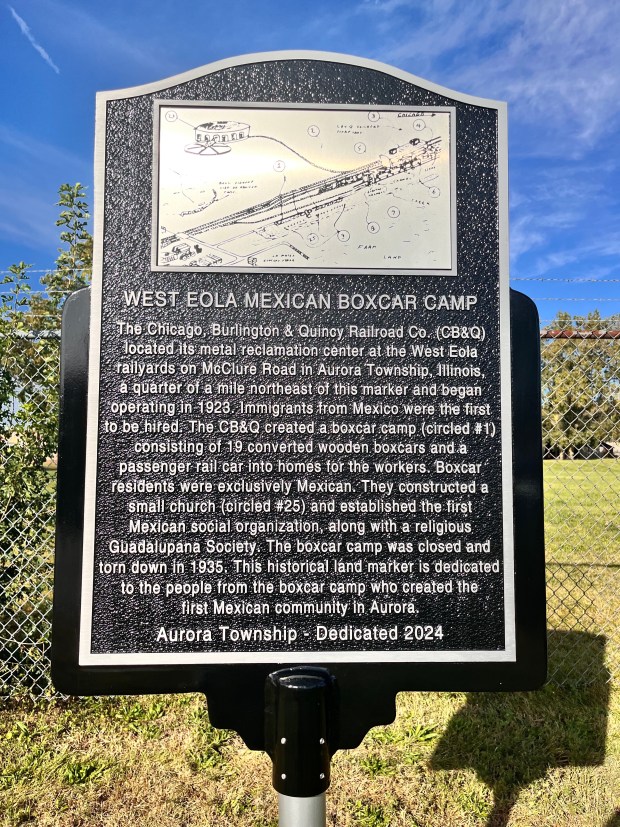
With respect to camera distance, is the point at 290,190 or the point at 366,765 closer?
the point at 290,190

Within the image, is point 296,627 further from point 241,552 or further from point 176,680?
point 176,680

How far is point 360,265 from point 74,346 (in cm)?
97

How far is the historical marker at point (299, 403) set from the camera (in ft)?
5.79

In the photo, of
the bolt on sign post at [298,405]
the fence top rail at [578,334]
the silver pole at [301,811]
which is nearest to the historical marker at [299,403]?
the bolt on sign post at [298,405]

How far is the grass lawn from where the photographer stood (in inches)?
100

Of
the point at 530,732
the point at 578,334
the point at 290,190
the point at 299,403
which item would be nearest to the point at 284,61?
the point at 290,190

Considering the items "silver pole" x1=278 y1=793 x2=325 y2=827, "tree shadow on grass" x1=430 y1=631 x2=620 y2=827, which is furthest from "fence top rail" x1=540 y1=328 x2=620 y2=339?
"silver pole" x1=278 y1=793 x2=325 y2=827

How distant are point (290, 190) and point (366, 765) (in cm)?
271

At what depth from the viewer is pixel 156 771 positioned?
2807 mm

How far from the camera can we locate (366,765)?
2.84 metres

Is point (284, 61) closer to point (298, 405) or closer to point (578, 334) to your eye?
point (298, 405)

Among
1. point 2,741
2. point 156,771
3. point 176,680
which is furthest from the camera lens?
point 2,741

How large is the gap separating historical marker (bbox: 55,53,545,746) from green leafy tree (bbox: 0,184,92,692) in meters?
1.70

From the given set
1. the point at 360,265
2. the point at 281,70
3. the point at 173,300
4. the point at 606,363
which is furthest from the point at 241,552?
the point at 606,363
